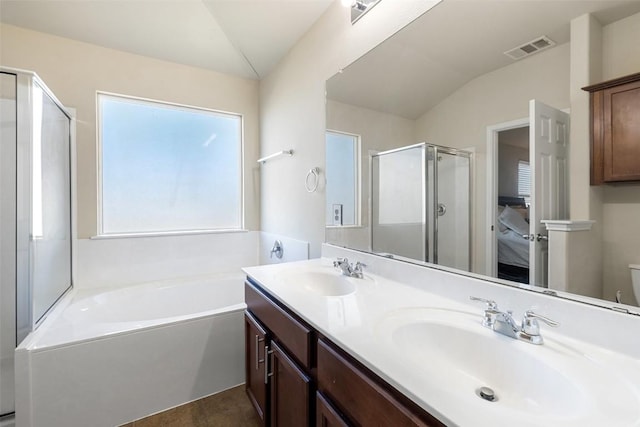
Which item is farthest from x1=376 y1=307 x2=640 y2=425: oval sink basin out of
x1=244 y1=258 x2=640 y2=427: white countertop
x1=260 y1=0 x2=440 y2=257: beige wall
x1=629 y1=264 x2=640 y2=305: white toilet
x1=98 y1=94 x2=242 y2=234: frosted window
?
x1=98 y1=94 x2=242 y2=234: frosted window

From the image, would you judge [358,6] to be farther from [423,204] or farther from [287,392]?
[287,392]

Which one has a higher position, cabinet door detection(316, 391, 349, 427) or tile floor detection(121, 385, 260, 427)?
cabinet door detection(316, 391, 349, 427)

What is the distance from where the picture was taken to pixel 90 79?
2271 mm

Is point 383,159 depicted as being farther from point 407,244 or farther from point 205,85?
point 205,85

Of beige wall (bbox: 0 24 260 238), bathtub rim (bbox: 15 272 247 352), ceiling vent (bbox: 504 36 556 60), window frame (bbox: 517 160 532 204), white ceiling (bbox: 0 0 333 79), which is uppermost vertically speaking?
white ceiling (bbox: 0 0 333 79)

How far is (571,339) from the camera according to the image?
77cm

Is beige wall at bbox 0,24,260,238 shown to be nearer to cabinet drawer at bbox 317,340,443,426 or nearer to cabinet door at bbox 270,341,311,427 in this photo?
cabinet door at bbox 270,341,311,427

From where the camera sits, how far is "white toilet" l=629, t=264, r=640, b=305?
0.72 meters

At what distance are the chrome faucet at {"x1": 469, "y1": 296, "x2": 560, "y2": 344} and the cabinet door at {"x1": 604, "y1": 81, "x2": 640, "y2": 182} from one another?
1.35 ft

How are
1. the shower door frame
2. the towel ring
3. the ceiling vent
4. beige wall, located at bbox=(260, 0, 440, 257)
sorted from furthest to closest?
the towel ring
beige wall, located at bbox=(260, 0, 440, 257)
the shower door frame
the ceiling vent

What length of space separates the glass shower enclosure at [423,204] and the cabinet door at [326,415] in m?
0.70

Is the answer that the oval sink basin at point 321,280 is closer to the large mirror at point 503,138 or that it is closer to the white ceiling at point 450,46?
the large mirror at point 503,138

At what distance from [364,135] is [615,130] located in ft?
3.47

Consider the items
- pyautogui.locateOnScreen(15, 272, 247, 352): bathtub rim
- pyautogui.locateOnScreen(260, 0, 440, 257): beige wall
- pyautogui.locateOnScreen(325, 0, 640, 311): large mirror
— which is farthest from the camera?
pyautogui.locateOnScreen(260, 0, 440, 257): beige wall
